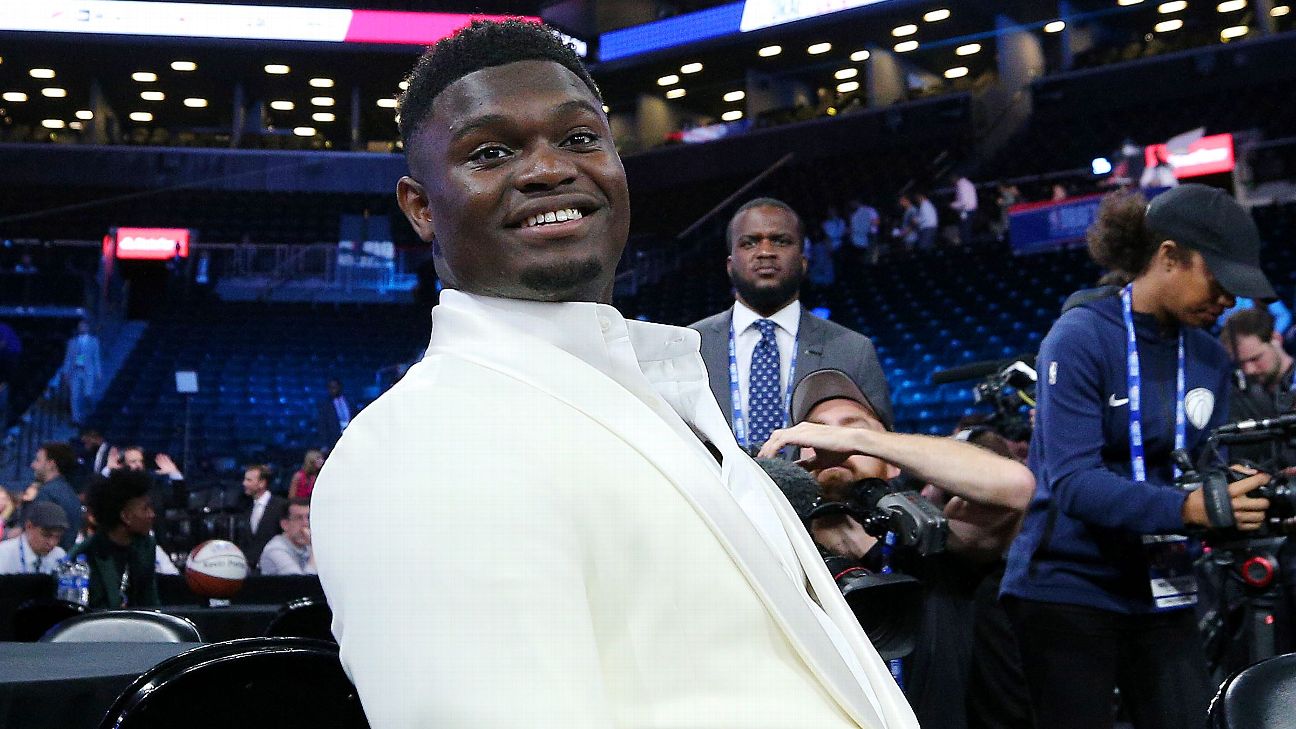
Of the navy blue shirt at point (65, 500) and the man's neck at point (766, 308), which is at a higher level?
the man's neck at point (766, 308)

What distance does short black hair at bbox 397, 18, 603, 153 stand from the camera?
44.3 inches

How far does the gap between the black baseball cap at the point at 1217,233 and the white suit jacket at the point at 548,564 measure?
178cm

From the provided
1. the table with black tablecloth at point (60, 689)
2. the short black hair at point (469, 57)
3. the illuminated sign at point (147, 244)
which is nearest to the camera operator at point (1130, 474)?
the short black hair at point (469, 57)

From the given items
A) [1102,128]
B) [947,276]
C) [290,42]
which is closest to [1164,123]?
[1102,128]

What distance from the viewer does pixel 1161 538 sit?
247 cm

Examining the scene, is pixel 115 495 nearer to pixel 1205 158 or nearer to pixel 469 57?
pixel 469 57

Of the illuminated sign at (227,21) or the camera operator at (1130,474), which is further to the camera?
the illuminated sign at (227,21)

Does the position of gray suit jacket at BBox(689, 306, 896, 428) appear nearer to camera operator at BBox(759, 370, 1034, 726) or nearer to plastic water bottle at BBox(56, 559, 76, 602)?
camera operator at BBox(759, 370, 1034, 726)

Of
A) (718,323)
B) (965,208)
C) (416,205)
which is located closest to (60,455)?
(718,323)

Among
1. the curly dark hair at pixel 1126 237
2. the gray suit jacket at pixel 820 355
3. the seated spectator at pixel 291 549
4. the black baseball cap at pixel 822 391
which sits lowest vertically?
the seated spectator at pixel 291 549

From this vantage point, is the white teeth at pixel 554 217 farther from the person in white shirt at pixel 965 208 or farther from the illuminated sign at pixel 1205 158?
the person in white shirt at pixel 965 208

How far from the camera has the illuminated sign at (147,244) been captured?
19125 millimetres

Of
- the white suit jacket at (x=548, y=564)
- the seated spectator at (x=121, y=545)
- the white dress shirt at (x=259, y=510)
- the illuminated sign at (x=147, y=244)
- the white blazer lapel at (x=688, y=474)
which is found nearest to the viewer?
the white suit jacket at (x=548, y=564)

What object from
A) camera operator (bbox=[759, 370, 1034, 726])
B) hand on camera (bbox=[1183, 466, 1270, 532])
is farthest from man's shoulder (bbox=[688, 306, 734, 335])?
hand on camera (bbox=[1183, 466, 1270, 532])
